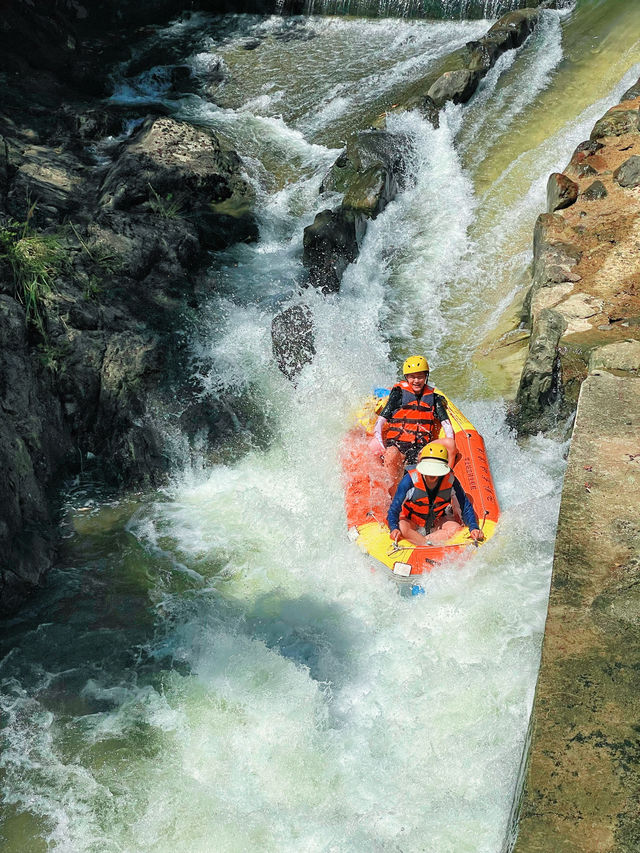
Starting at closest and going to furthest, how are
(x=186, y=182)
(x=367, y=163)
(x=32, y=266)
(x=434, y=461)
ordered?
(x=434, y=461), (x=32, y=266), (x=186, y=182), (x=367, y=163)

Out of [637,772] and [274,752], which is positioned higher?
[637,772]

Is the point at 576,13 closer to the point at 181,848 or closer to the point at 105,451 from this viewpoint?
the point at 105,451

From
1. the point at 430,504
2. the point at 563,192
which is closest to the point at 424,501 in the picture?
the point at 430,504

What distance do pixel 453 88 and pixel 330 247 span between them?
4.00 meters

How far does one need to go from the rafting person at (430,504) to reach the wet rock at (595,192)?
4.32 m

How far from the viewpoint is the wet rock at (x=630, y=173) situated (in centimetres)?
814

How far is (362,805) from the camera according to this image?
4.14 meters

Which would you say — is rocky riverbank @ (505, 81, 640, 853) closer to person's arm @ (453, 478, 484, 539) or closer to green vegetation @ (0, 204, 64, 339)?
Answer: person's arm @ (453, 478, 484, 539)

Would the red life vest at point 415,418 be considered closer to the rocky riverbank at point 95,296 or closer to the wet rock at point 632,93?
the rocky riverbank at point 95,296

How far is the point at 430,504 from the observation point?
5.52m

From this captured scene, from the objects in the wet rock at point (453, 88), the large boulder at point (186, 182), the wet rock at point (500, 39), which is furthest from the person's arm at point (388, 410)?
the wet rock at point (500, 39)

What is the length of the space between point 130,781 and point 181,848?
50 cm

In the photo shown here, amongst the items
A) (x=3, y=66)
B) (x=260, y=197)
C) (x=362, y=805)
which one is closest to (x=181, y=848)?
(x=362, y=805)

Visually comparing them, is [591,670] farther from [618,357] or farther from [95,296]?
[95,296]
